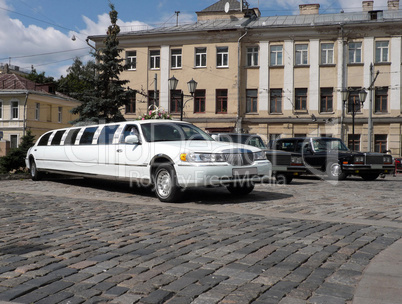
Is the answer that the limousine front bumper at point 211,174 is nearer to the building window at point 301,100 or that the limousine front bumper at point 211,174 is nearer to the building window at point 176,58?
the building window at point 301,100

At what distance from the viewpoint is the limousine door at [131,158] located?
364 inches

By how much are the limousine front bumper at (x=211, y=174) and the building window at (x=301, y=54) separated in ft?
91.9

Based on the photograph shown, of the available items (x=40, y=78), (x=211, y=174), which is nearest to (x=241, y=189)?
(x=211, y=174)

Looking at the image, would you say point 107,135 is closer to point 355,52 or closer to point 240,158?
point 240,158

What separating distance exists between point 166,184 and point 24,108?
136ft

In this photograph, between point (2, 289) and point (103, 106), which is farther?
point (103, 106)

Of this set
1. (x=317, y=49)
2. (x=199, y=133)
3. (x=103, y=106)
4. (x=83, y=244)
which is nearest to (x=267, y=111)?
(x=317, y=49)

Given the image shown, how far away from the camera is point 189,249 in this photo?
4.73 m

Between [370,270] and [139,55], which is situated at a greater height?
[139,55]

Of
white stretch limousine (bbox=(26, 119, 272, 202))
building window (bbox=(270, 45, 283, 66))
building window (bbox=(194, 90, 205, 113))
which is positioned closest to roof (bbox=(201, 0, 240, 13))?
building window (bbox=(270, 45, 283, 66))

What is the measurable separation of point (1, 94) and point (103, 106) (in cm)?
2555

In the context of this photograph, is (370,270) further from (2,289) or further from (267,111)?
(267,111)

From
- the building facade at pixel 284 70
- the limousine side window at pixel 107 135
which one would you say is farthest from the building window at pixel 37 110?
the limousine side window at pixel 107 135

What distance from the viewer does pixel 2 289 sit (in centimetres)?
345
